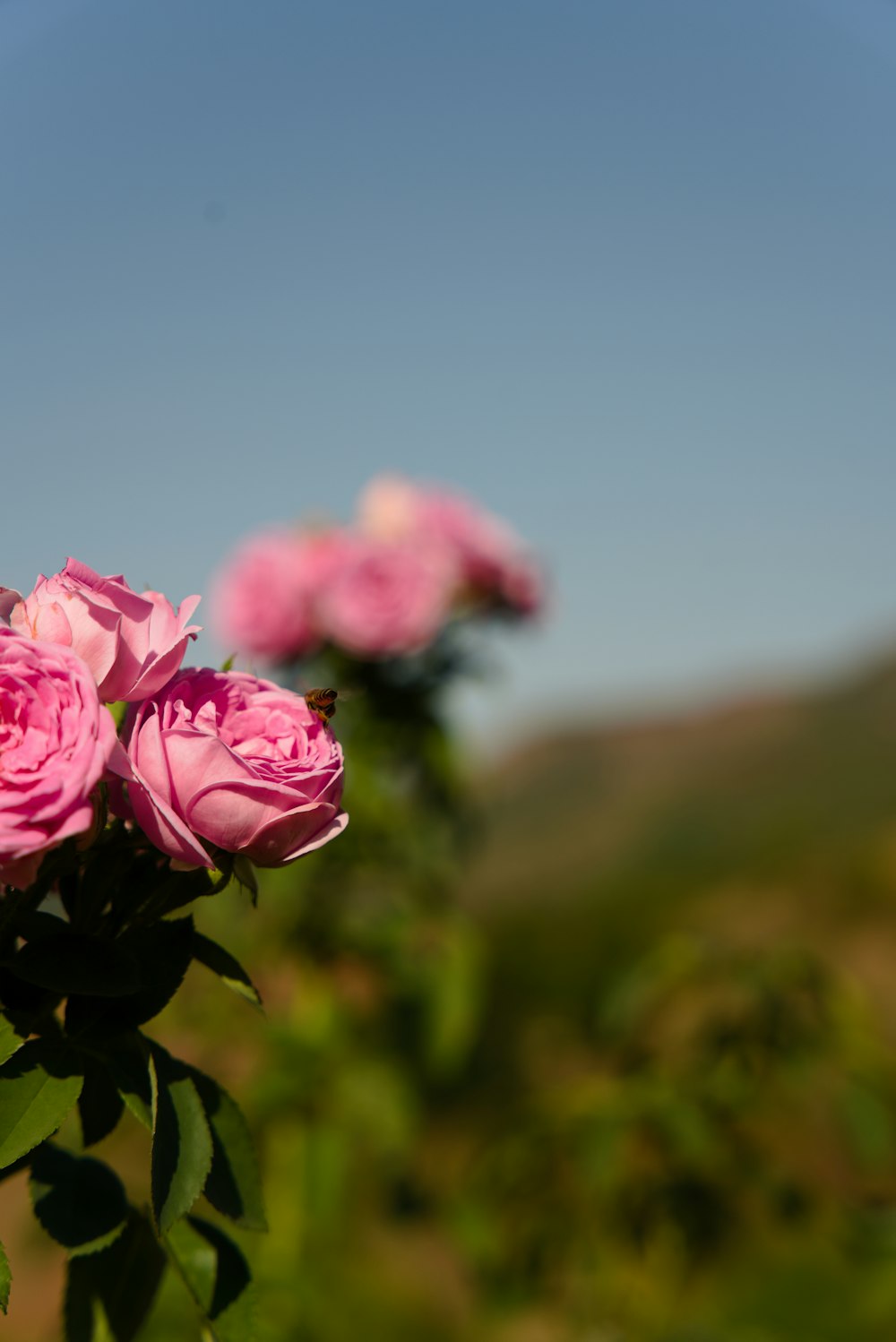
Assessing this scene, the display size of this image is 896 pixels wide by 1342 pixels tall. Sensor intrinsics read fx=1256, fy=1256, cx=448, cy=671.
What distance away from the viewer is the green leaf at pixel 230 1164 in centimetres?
83

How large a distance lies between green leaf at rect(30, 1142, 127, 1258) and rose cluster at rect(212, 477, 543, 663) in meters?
2.19

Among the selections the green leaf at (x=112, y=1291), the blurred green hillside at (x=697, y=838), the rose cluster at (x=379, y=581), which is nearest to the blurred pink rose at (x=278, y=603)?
the rose cluster at (x=379, y=581)

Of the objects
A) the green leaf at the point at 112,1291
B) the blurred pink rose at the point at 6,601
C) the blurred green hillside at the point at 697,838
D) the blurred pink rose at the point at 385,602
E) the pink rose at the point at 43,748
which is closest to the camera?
the pink rose at the point at 43,748

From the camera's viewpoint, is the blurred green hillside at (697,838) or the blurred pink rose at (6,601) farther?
the blurred green hillside at (697,838)

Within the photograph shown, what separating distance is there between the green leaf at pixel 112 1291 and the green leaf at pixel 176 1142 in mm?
170

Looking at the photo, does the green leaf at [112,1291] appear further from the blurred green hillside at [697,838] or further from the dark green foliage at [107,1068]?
the blurred green hillside at [697,838]

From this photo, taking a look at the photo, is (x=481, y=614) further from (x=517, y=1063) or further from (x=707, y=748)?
(x=707, y=748)

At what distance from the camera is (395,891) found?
329 centimetres

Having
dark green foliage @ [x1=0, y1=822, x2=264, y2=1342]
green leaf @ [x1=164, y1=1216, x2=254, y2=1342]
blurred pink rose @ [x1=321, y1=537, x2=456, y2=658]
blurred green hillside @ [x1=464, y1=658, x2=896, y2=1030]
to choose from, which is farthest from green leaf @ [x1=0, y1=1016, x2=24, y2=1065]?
blurred green hillside @ [x1=464, y1=658, x2=896, y2=1030]

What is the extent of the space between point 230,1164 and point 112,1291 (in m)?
0.16

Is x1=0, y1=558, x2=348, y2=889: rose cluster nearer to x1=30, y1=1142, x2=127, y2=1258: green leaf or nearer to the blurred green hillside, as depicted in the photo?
x1=30, y1=1142, x2=127, y2=1258: green leaf

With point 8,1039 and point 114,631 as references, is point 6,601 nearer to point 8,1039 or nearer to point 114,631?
point 114,631

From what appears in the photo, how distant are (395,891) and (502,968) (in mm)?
3171

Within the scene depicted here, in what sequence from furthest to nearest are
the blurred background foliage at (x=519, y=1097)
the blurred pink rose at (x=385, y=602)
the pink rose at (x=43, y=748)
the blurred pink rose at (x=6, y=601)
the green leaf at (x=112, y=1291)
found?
the blurred pink rose at (x=385, y=602)
the blurred background foliage at (x=519, y=1097)
the green leaf at (x=112, y=1291)
the blurred pink rose at (x=6, y=601)
the pink rose at (x=43, y=748)
